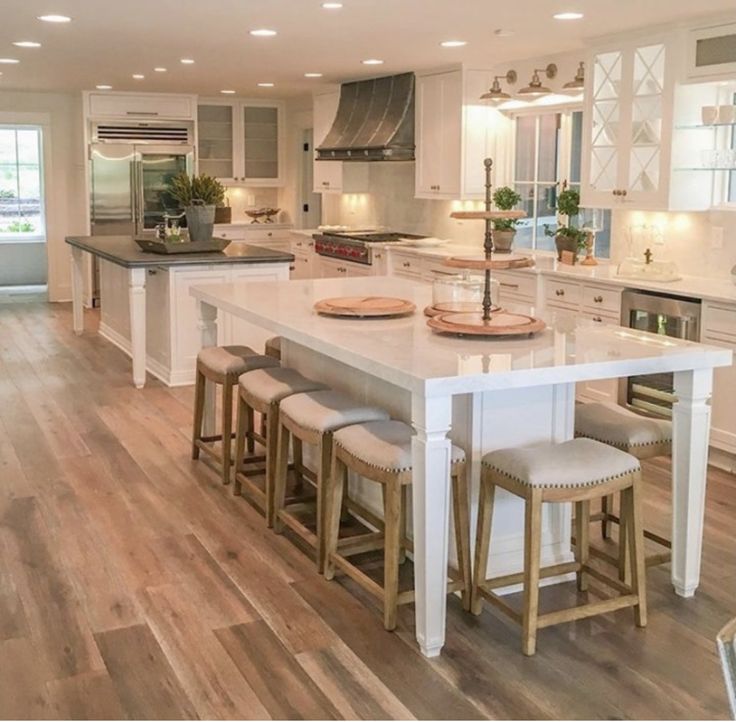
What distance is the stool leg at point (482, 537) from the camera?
10.5 feet

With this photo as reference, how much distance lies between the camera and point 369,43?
6.29 m

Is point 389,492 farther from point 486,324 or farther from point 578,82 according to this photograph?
point 578,82

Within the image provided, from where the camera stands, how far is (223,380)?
182 inches

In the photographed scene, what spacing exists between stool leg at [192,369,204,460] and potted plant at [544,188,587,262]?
9.47 feet

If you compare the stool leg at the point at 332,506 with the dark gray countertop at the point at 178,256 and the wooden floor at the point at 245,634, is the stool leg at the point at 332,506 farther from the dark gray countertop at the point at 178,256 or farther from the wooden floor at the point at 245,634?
the dark gray countertop at the point at 178,256

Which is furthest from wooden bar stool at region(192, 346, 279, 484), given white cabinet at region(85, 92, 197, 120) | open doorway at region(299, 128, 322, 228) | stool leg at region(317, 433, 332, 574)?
open doorway at region(299, 128, 322, 228)

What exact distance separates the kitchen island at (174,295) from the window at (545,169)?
6.57 ft

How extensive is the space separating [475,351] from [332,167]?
6650 mm

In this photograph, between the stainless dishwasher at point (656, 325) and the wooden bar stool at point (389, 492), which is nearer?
the wooden bar stool at point (389, 492)

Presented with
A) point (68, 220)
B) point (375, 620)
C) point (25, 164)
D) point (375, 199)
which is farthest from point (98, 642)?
point (25, 164)

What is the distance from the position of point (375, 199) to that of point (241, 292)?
16.7 feet

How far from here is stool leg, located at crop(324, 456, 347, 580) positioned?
3.53 meters

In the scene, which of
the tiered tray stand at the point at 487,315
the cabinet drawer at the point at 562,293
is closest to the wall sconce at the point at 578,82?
the cabinet drawer at the point at 562,293

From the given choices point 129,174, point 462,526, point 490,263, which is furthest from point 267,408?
point 129,174
